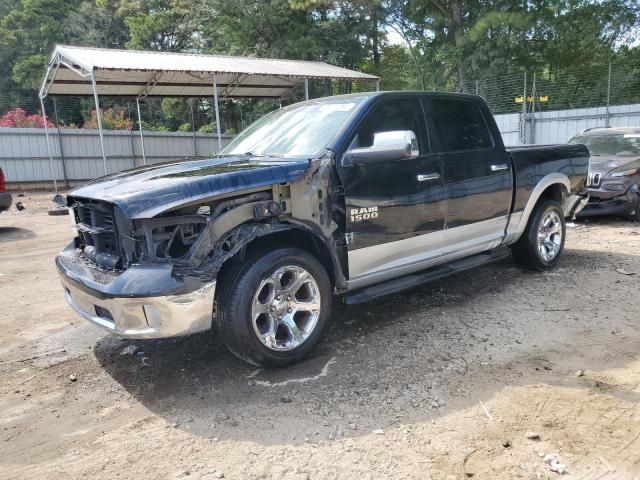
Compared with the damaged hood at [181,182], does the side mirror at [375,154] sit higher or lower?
higher

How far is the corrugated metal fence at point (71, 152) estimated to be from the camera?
1772 cm

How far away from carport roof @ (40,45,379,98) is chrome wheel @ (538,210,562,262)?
10.3 m

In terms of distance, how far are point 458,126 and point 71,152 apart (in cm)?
1708

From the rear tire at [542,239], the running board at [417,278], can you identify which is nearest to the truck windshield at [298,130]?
the running board at [417,278]

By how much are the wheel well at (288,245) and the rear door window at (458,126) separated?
60.8 inches

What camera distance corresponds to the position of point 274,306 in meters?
3.53

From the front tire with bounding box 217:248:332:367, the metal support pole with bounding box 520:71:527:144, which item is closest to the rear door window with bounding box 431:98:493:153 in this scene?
the front tire with bounding box 217:248:332:367

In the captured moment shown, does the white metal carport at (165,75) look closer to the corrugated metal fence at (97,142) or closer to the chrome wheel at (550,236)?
the corrugated metal fence at (97,142)

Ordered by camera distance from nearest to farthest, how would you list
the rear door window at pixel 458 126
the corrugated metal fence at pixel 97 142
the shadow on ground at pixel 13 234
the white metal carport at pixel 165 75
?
the rear door window at pixel 458 126, the shadow on ground at pixel 13 234, the white metal carport at pixel 165 75, the corrugated metal fence at pixel 97 142

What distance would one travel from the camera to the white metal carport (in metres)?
12.8

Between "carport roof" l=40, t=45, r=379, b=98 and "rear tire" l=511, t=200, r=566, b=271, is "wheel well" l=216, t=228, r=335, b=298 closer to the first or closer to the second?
"rear tire" l=511, t=200, r=566, b=271

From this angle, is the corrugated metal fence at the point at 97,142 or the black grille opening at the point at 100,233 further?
the corrugated metal fence at the point at 97,142

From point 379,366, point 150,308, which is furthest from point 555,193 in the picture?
point 150,308

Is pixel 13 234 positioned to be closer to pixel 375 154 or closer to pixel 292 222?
pixel 292 222
